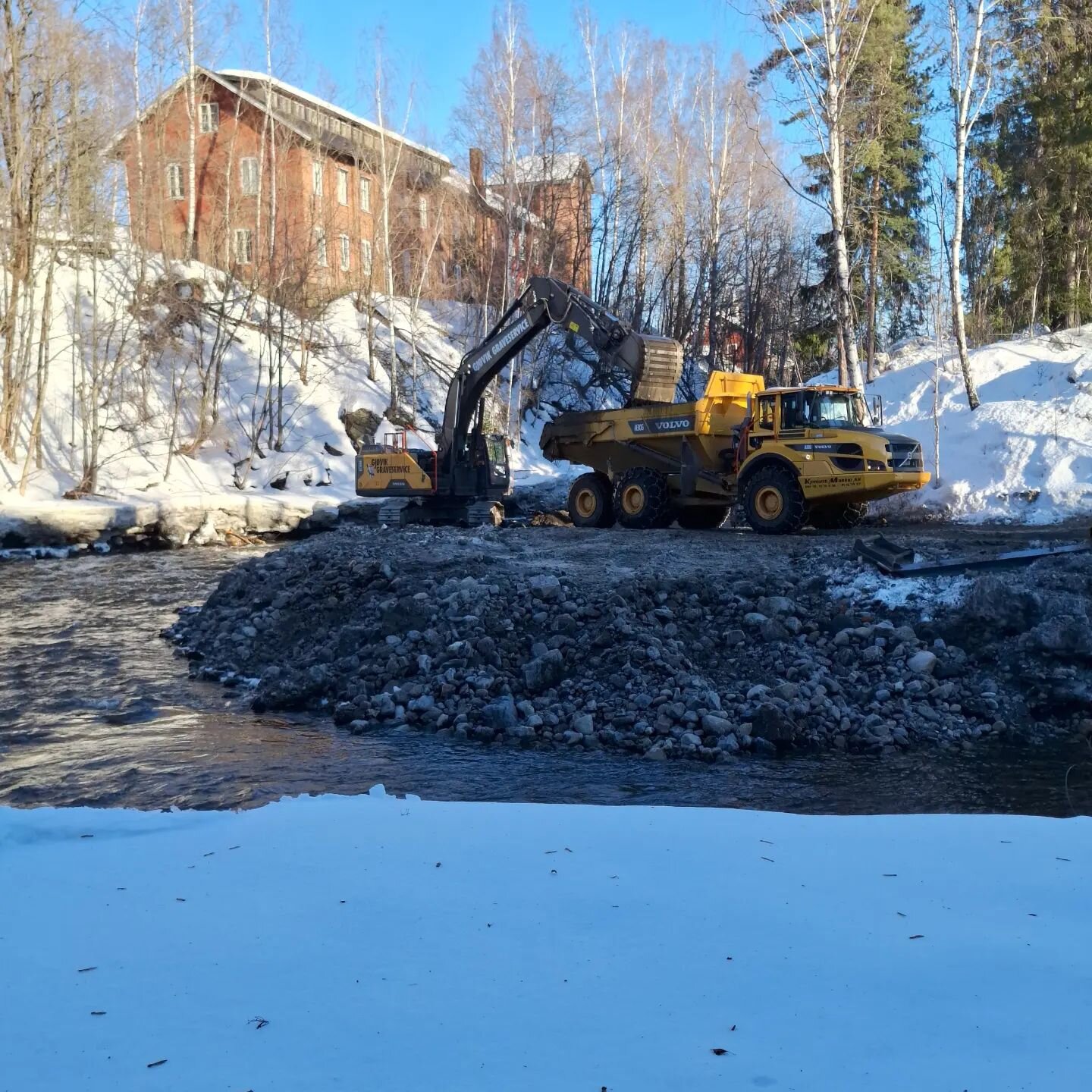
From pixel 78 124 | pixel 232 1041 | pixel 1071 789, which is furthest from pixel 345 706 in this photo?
pixel 78 124

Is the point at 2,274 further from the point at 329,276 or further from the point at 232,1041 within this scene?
the point at 232,1041

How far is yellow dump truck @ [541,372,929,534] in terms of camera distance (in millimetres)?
15016

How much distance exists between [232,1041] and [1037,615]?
27.1ft

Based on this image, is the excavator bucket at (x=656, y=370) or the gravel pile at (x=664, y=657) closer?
the gravel pile at (x=664, y=657)

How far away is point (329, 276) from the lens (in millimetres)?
37375

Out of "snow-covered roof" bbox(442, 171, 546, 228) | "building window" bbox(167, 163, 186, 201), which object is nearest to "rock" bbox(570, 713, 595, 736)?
"snow-covered roof" bbox(442, 171, 546, 228)

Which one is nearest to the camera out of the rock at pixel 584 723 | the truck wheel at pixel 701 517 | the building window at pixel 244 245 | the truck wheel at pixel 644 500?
the rock at pixel 584 723

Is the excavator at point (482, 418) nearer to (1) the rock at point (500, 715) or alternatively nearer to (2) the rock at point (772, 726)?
(1) the rock at point (500, 715)

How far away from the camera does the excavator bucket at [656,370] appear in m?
16.4

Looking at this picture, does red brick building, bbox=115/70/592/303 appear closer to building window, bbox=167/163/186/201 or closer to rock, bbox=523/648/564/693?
building window, bbox=167/163/186/201

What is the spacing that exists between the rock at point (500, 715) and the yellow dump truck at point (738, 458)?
7980 millimetres

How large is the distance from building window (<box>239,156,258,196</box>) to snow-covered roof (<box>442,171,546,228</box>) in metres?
7.37

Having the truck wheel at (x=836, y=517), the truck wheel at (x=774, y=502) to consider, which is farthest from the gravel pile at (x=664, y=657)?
the truck wheel at (x=836, y=517)

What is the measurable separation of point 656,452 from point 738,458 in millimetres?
1925
